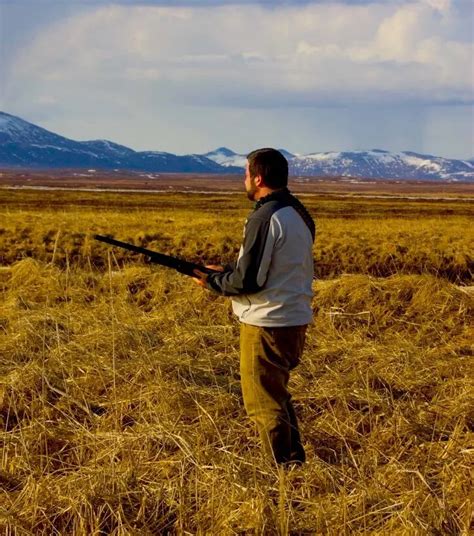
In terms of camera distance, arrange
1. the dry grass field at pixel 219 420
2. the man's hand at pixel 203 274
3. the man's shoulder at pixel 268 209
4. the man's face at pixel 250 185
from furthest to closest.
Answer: the man's hand at pixel 203 274 → the man's face at pixel 250 185 → the man's shoulder at pixel 268 209 → the dry grass field at pixel 219 420

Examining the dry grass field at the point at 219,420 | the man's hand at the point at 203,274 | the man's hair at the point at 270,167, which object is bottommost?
the dry grass field at the point at 219,420

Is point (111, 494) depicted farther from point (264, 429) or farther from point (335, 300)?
point (335, 300)

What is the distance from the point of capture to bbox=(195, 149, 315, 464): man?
3896mm

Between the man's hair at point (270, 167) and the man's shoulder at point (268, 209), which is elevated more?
the man's hair at point (270, 167)

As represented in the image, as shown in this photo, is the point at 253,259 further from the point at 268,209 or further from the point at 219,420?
the point at 219,420

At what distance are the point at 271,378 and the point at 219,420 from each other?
3.17 ft

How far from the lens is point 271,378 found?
410cm

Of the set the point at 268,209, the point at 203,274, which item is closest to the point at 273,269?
the point at 268,209

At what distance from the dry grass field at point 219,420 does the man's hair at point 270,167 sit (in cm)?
151

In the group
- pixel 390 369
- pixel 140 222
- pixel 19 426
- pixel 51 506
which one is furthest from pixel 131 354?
pixel 140 222

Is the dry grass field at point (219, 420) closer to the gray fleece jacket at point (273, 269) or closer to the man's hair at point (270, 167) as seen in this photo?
the gray fleece jacket at point (273, 269)

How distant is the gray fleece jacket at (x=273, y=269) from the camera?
3.89 metres

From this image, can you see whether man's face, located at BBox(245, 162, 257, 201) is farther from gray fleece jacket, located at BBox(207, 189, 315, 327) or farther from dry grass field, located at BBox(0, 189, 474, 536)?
dry grass field, located at BBox(0, 189, 474, 536)

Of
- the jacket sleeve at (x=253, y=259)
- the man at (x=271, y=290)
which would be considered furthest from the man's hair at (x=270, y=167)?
the jacket sleeve at (x=253, y=259)
